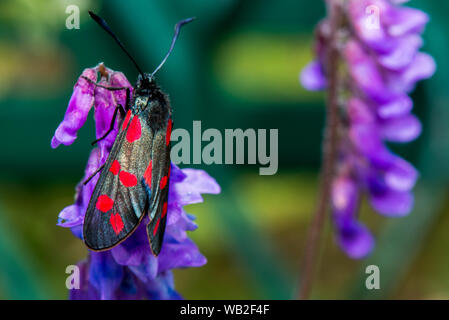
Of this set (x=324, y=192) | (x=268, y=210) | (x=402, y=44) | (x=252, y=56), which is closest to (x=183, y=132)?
(x=324, y=192)

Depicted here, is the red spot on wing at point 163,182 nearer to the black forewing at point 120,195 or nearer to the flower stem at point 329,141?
the black forewing at point 120,195

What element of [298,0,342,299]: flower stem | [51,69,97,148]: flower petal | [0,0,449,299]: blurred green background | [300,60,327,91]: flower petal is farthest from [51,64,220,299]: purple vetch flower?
[0,0,449,299]: blurred green background

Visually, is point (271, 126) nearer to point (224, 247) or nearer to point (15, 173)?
point (224, 247)

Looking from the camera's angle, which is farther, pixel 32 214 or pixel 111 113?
pixel 32 214

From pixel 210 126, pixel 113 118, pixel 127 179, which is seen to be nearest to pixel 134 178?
pixel 127 179

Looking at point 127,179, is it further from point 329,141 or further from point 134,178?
point 329,141

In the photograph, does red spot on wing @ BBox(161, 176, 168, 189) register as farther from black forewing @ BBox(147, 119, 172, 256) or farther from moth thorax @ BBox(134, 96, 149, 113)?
moth thorax @ BBox(134, 96, 149, 113)

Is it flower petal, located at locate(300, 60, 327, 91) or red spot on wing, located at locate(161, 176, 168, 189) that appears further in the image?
flower petal, located at locate(300, 60, 327, 91)

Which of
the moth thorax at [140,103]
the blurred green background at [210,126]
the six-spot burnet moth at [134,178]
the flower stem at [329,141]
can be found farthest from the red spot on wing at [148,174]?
the blurred green background at [210,126]
